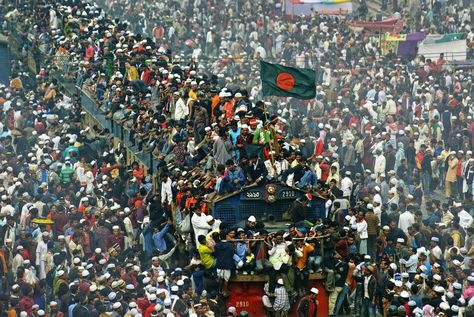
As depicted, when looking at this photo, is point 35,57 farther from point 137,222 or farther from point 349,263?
point 349,263

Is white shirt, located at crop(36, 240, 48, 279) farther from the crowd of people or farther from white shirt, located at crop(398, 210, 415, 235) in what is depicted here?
white shirt, located at crop(398, 210, 415, 235)

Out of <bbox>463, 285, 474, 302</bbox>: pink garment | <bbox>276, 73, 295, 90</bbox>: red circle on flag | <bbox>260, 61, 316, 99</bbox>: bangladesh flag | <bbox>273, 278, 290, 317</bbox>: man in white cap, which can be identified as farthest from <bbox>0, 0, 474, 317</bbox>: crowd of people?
<bbox>276, 73, 295, 90</bbox>: red circle on flag

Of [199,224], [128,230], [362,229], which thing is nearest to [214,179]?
[199,224]

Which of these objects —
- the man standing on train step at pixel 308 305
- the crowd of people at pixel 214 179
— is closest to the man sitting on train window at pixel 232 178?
the crowd of people at pixel 214 179

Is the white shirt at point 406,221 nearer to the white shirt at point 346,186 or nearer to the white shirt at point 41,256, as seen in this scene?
the white shirt at point 346,186

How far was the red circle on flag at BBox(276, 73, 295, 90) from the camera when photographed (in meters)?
53.7

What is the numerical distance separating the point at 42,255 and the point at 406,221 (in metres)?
8.22

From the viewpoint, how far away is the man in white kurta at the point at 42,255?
1927 inches

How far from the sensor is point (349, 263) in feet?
155

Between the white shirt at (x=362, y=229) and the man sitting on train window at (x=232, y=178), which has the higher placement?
the man sitting on train window at (x=232, y=178)

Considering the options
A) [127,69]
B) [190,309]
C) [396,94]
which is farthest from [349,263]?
[396,94]

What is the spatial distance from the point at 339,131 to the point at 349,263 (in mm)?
15637

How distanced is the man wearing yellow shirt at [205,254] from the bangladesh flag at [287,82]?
7831 mm

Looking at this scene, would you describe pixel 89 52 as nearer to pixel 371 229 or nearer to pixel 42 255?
pixel 42 255
